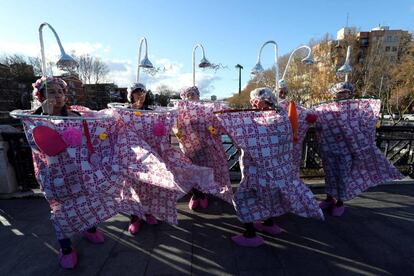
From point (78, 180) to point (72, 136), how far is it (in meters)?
0.41

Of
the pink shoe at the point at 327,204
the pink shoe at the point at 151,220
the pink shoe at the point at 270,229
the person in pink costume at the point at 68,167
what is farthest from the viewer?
Answer: the pink shoe at the point at 327,204

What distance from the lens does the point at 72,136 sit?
2.22m

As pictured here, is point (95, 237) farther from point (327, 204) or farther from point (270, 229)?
point (327, 204)

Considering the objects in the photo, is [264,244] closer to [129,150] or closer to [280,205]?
[280,205]

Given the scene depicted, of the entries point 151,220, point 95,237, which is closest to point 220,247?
point 151,220

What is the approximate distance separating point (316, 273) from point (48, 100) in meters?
2.89

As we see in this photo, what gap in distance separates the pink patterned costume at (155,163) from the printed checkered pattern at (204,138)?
0.64ft

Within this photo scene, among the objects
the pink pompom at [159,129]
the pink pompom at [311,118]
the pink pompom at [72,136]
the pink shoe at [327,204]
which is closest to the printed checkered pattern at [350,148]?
the pink pompom at [311,118]

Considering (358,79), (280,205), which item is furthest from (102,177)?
(358,79)

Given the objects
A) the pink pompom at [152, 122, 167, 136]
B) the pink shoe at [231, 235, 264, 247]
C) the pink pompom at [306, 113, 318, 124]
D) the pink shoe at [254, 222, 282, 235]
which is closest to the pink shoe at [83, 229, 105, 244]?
the pink pompom at [152, 122, 167, 136]

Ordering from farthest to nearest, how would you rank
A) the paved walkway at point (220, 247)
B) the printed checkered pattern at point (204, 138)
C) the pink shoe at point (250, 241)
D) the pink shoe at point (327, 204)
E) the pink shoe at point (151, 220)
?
the pink shoe at point (327, 204), the pink shoe at point (151, 220), the printed checkered pattern at point (204, 138), the pink shoe at point (250, 241), the paved walkway at point (220, 247)

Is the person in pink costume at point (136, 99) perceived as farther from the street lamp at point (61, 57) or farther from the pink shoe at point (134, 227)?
the street lamp at point (61, 57)

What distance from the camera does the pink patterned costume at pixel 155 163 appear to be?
251 cm

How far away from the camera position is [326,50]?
1518cm
